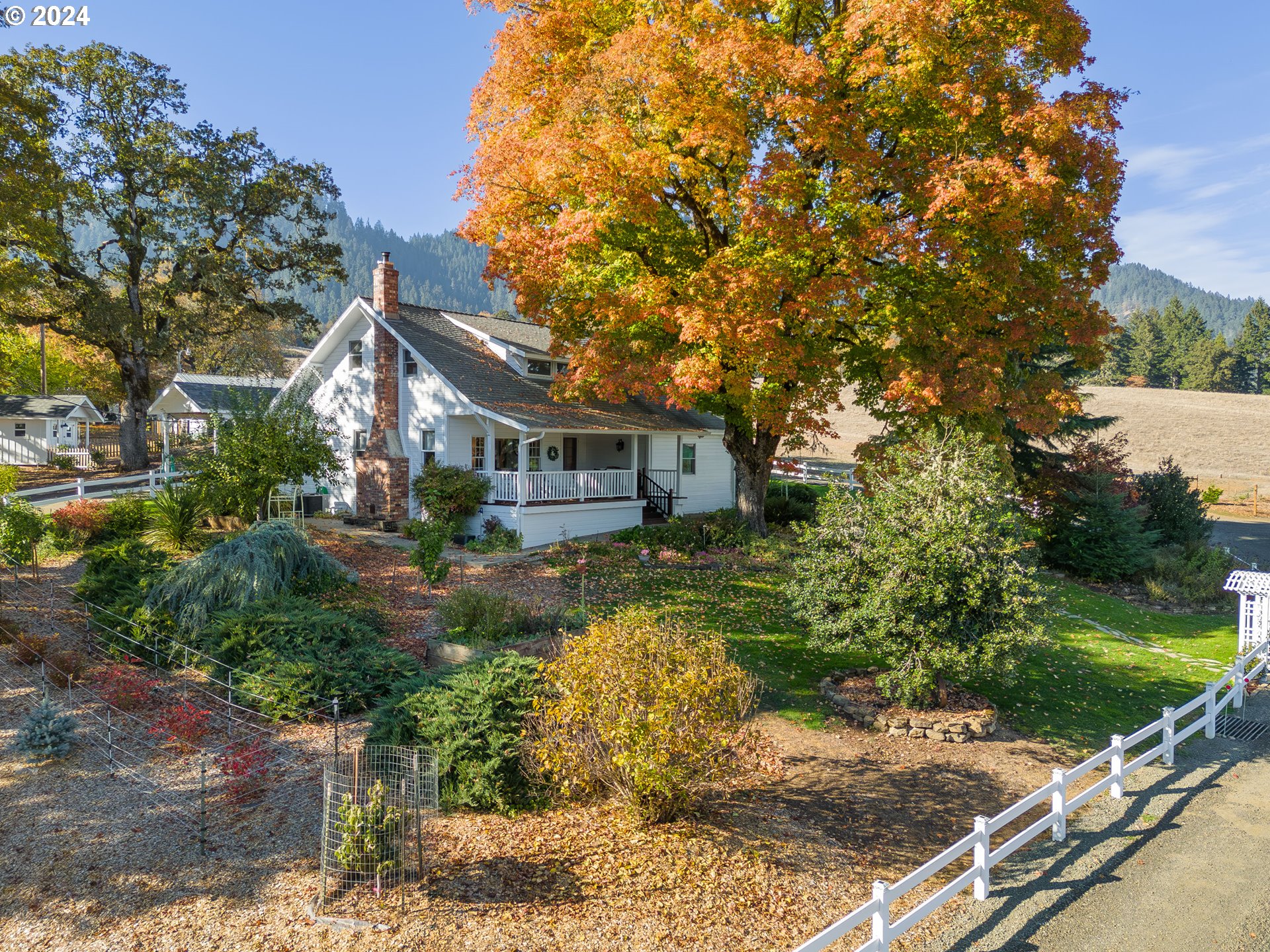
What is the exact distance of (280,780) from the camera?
8.14m

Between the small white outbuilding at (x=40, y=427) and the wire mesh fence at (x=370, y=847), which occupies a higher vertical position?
the small white outbuilding at (x=40, y=427)

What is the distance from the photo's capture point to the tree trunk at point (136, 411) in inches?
1336

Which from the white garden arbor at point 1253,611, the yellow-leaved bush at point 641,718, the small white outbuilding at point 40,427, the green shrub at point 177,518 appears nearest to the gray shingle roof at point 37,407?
the small white outbuilding at point 40,427

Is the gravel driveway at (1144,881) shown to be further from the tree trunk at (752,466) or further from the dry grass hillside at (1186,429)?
the dry grass hillside at (1186,429)

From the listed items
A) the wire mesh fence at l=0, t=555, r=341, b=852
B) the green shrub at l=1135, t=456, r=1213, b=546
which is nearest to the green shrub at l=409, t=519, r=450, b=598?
the wire mesh fence at l=0, t=555, r=341, b=852

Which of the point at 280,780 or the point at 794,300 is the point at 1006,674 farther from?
the point at 280,780

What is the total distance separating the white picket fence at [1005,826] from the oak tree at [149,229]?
32667 millimetres

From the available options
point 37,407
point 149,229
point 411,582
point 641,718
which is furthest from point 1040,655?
point 37,407

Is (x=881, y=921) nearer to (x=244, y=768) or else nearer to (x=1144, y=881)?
(x=1144, y=881)

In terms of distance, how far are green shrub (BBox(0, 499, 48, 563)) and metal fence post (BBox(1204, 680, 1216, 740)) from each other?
21.5 meters

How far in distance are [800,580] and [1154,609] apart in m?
14.4

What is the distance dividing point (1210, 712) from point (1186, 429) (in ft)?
230

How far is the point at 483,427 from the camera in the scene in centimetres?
2378

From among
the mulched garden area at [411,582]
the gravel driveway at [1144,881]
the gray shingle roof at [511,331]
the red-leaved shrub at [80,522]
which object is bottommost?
the gravel driveway at [1144,881]
